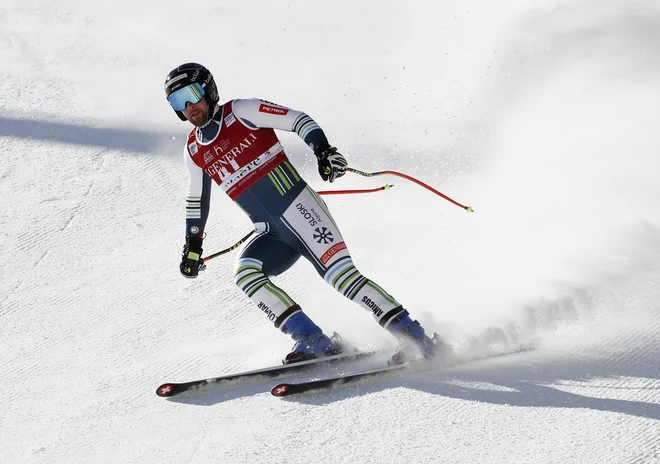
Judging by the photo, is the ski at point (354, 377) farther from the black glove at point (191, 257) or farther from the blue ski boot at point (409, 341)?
the black glove at point (191, 257)

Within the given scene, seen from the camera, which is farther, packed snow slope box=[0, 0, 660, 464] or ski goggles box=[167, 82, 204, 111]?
ski goggles box=[167, 82, 204, 111]

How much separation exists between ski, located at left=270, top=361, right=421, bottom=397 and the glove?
110 centimetres

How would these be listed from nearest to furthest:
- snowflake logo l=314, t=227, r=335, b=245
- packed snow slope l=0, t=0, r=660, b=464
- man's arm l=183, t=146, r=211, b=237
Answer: packed snow slope l=0, t=0, r=660, b=464
snowflake logo l=314, t=227, r=335, b=245
man's arm l=183, t=146, r=211, b=237

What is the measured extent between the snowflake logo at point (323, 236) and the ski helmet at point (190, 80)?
0.99 metres

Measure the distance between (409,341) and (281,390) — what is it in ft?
2.70

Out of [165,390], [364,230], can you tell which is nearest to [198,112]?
[165,390]

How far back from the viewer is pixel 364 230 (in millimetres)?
8031

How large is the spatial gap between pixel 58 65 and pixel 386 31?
4.44 metres

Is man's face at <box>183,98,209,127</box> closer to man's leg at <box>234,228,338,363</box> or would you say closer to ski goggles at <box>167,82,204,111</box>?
ski goggles at <box>167,82,204,111</box>

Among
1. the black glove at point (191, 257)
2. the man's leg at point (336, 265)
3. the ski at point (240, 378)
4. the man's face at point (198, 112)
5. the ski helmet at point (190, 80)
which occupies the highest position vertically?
the ski helmet at point (190, 80)

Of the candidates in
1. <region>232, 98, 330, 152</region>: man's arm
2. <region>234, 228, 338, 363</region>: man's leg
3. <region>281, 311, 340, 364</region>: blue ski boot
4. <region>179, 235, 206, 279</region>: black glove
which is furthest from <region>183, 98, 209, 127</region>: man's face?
<region>281, 311, 340, 364</region>: blue ski boot

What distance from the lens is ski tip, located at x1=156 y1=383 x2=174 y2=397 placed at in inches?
209

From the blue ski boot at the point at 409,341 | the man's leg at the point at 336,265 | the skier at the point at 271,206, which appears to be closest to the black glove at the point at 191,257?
the skier at the point at 271,206

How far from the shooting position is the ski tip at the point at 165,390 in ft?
17.4
